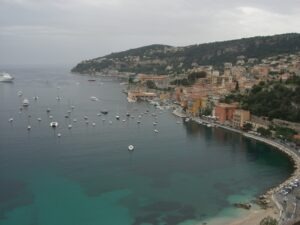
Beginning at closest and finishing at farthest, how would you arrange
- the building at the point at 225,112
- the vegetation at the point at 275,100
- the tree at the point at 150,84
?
the vegetation at the point at 275,100, the building at the point at 225,112, the tree at the point at 150,84

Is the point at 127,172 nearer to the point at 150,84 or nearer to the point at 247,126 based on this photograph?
the point at 247,126

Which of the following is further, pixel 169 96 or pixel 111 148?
pixel 169 96

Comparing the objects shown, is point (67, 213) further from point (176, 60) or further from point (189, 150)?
point (176, 60)

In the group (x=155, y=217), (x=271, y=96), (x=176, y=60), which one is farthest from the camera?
(x=176, y=60)

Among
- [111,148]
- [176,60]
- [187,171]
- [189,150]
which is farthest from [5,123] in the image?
[176,60]

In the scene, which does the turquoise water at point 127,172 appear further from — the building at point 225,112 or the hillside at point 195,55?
the hillside at point 195,55

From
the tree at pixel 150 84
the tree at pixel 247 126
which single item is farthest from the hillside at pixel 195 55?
the tree at pixel 247 126

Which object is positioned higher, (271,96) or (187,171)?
(271,96)
